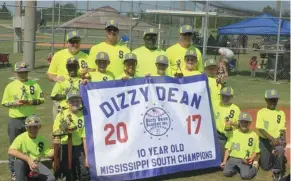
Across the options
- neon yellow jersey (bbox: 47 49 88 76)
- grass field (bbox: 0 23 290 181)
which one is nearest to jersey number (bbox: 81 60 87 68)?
neon yellow jersey (bbox: 47 49 88 76)

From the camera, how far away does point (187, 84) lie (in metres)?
7.61

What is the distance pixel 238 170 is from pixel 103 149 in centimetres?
230

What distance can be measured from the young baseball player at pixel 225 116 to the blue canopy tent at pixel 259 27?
1519cm

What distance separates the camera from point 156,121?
7305 millimetres

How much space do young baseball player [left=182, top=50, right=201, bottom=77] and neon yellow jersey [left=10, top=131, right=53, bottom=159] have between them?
2535 mm

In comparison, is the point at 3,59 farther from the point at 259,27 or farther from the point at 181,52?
the point at 181,52

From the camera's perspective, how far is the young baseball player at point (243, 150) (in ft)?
25.1

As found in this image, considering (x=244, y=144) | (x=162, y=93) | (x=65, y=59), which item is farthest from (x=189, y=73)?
(x=65, y=59)

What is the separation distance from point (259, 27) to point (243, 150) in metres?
16.6

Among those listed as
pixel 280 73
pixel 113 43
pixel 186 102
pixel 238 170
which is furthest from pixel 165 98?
pixel 280 73

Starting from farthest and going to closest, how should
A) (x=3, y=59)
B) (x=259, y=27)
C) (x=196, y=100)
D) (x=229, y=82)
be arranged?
(x=259, y=27), (x=3, y=59), (x=229, y=82), (x=196, y=100)

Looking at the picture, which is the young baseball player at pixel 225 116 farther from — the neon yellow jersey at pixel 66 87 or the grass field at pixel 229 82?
the neon yellow jersey at pixel 66 87

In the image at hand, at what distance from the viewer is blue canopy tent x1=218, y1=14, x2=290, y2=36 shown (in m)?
22.8

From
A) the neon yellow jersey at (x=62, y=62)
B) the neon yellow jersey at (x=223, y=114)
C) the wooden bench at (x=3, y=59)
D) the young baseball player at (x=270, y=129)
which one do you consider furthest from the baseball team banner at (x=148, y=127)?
the wooden bench at (x=3, y=59)
